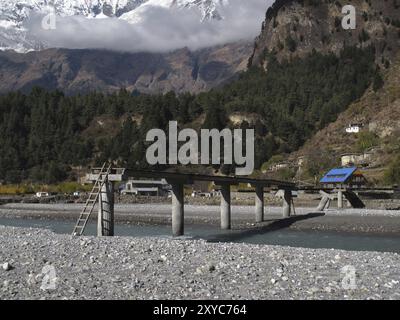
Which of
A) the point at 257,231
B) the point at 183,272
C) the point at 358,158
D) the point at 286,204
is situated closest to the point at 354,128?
the point at 358,158

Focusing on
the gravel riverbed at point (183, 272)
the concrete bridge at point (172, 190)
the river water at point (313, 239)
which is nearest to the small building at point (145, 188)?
the concrete bridge at point (172, 190)

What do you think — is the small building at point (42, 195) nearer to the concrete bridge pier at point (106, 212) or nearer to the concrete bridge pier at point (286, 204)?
the concrete bridge pier at point (286, 204)

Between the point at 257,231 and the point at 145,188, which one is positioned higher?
the point at 145,188

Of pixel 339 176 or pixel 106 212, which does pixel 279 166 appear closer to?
pixel 339 176

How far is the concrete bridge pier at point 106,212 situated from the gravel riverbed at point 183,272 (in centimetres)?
743

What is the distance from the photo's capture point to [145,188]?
142 metres

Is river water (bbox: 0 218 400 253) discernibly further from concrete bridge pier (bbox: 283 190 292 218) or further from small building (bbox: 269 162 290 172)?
small building (bbox: 269 162 290 172)

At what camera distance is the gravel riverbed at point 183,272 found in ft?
52.8

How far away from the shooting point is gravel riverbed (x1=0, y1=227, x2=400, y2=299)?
16094 mm

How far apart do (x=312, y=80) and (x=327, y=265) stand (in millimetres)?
184144

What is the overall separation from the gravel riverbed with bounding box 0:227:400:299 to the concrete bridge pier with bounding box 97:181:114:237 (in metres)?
7.43

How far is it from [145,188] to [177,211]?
333ft

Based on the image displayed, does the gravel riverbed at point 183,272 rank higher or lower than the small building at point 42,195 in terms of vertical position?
higher

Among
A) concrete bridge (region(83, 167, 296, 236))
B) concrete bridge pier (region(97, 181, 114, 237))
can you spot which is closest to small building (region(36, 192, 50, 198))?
concrete bridge (region(83, 167, 296, 236))
